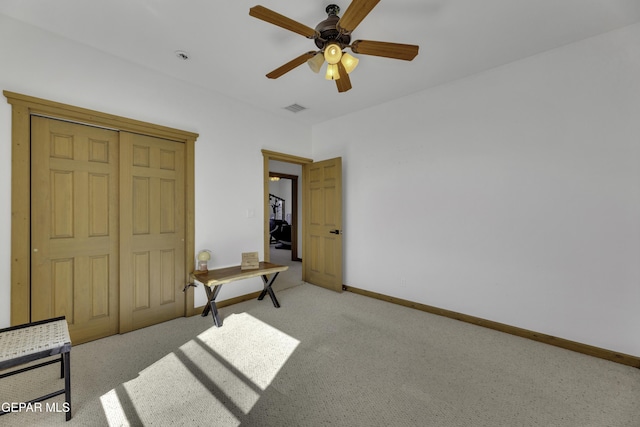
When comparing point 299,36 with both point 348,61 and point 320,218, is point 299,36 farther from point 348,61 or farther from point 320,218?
point 320,218

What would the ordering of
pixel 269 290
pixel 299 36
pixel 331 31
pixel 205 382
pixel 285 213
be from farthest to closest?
pixel 285 213 < pixel 269 290 < pixel 299 36 < pixel 205 382 < pixel 331 31

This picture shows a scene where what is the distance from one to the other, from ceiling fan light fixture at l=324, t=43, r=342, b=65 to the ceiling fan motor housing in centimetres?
7

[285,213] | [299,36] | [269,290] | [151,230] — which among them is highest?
[299,36]

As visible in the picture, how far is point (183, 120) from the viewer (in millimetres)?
3143

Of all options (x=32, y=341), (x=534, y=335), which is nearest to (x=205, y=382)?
(x=32, y=341)

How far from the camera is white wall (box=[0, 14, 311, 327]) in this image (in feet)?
7.03

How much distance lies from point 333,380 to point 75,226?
270 centimetres

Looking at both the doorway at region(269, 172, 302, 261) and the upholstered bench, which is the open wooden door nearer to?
the doorway at region(269, 172, 302, 261)

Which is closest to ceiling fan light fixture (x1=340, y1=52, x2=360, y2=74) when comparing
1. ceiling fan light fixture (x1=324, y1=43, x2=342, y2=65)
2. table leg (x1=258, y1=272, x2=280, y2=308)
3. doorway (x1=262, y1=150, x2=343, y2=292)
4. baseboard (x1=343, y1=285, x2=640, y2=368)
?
ceiling fan light fixture (x1=324, y1=43, x2=342, y2=65)

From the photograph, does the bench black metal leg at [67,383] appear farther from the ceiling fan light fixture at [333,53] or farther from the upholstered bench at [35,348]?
the ceiling fan light fixture at [333,53]

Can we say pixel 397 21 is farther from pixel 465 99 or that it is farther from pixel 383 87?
pixel 465 99

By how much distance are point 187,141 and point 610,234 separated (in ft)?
14.3

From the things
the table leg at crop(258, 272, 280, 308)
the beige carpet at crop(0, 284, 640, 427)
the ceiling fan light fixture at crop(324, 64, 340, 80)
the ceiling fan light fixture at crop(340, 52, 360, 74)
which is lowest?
the beige carpet at crop(0, 284, 640, 427)

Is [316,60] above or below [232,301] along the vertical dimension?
above
